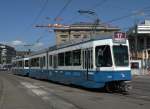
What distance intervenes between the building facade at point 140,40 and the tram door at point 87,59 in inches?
2744

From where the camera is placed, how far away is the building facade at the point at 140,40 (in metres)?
95.2

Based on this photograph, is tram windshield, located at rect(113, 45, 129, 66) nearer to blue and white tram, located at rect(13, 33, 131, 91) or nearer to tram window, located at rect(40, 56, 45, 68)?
blue and white tram, located at rect(13, 33, 131, 91)

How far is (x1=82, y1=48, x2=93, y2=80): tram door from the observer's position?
23.4 m

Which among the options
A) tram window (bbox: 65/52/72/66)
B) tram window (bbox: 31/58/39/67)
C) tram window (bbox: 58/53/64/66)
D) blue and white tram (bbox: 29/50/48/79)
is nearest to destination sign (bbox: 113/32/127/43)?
tram window (bbox: 65/52/72/66)

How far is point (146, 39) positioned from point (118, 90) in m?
77.1

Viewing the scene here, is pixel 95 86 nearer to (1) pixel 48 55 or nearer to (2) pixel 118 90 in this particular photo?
(2) pixel 118 90

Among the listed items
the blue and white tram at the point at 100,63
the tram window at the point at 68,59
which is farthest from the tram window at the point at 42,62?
the blue and white tram at the point at 100,63

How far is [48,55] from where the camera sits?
3706 cm

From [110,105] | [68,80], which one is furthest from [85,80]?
[110,105]

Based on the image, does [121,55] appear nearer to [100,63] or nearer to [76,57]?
[100,63]

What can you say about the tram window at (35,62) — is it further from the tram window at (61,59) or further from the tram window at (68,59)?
the tram window at (68,59)

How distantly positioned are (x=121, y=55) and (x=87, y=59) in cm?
224

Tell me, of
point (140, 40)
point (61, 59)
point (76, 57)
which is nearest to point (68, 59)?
point (76, 57)

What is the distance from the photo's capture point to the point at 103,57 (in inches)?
890
